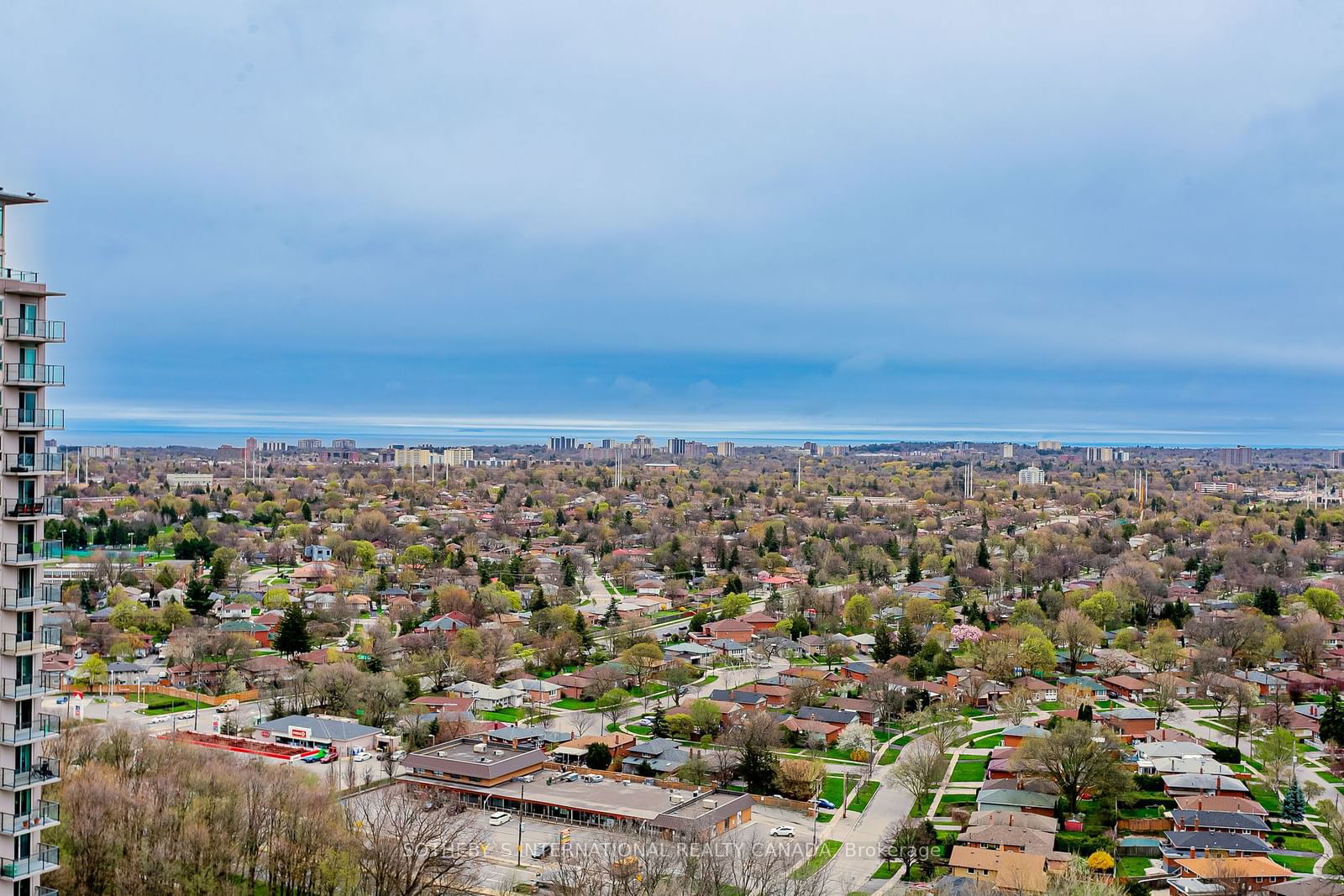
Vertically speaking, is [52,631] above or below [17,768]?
above

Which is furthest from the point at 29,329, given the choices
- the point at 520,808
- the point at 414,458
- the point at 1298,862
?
the point at 414,458

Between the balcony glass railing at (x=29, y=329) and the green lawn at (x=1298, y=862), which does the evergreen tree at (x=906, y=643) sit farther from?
the balcony glass railing at (x=29, y=329)

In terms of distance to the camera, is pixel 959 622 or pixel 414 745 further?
pixel 959 622

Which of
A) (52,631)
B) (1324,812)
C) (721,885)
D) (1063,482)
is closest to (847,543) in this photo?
(1324,812)

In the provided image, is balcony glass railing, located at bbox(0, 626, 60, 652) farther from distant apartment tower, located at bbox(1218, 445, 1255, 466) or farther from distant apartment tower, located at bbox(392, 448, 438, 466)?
distant apartment tower, located at bbox(1218, 445, 1255, 466)

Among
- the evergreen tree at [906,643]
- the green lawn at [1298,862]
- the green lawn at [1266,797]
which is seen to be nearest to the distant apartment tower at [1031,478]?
the evergreen tree at [906,643]

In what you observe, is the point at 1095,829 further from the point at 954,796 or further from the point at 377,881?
the point at 377,881

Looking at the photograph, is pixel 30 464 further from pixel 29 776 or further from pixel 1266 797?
pixel 1266 797
